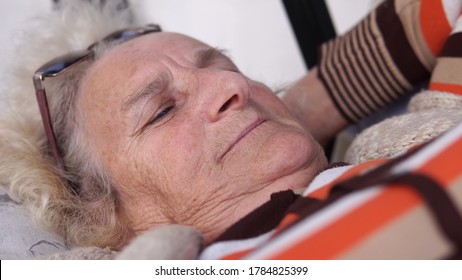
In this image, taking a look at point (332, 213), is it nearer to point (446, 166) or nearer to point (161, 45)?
point (446, 166)

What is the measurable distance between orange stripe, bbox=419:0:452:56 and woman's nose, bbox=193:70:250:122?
1.95 ft

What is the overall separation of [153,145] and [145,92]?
0.39 ft

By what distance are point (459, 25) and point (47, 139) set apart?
108 cm

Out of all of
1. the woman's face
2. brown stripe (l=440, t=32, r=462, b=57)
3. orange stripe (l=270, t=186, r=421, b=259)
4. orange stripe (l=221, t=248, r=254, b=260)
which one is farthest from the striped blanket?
brown stripe (l=440, t=32, r=462, b=57)

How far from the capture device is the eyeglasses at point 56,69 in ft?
4.20

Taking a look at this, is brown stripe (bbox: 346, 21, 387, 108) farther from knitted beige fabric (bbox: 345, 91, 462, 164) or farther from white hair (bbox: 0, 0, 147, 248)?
white hair (bbox: 0, 0, 147, 248)

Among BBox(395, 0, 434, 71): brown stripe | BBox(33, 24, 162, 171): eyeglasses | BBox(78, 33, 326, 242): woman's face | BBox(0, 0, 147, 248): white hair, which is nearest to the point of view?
BBox(78, 33, 326, 242): woman's face

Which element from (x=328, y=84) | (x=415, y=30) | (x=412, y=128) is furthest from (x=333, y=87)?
(x=412, y=128)

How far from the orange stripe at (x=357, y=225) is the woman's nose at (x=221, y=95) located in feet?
1.63

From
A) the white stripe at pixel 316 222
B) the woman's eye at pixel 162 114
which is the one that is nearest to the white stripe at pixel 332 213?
the white stripe at pixel 316 222

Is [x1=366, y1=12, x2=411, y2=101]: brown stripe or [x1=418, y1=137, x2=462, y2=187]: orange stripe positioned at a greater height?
[x1=418, y1=137, x2=462, y2=187]: orange stripe

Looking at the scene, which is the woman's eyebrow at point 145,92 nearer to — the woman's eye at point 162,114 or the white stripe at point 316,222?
the woman's eye at point 162,114

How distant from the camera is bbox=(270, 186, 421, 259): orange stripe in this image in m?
0.57

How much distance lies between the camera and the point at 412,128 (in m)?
1.10
